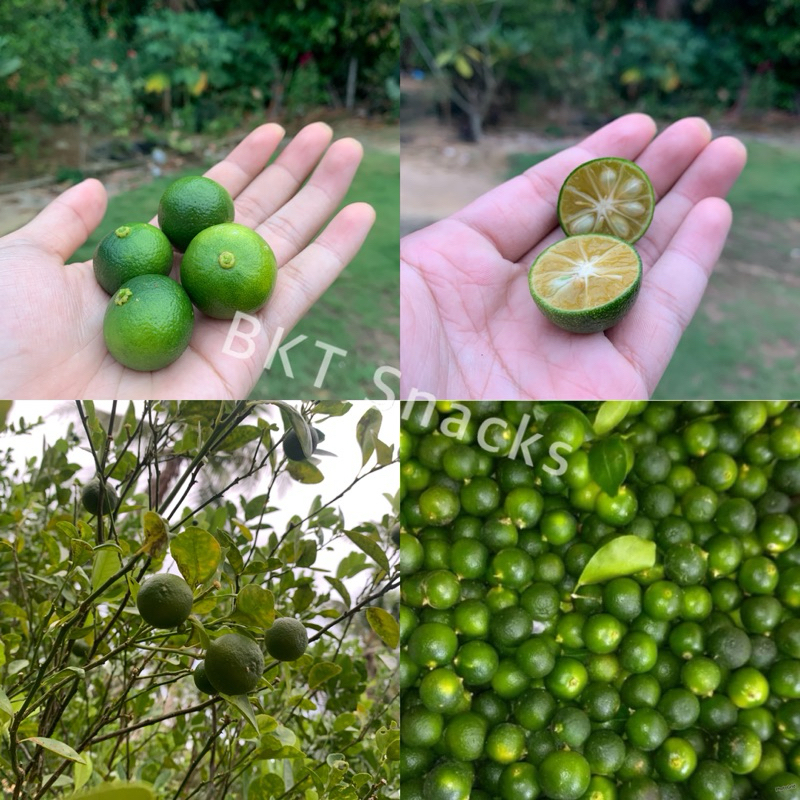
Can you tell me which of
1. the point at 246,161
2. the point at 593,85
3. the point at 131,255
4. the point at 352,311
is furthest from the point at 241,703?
the point at 593,85

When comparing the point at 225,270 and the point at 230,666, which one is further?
the point at 225,270

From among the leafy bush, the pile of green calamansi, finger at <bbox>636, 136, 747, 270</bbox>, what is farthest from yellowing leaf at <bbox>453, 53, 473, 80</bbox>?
the pile of green calamansi

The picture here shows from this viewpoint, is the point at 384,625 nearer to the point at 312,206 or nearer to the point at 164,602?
the point at 164,602

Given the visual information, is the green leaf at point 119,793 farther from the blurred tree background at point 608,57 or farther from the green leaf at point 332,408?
the blurred tree background at point 608,57

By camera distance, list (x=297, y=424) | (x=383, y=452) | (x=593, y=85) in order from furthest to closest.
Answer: (x=593, y=85), (x=383, y=452), (x=297, y=424)

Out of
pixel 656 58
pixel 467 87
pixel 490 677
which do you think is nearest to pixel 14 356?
pixel 490 677

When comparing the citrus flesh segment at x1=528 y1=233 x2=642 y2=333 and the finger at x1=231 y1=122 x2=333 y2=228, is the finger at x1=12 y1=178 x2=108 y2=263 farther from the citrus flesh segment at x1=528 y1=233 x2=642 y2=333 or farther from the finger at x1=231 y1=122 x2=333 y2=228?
the citrus flesh segment at x1=528 y1=233 x2=642 y2=333

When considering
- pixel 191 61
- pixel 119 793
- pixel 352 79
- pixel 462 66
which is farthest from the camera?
pixel 462 66
